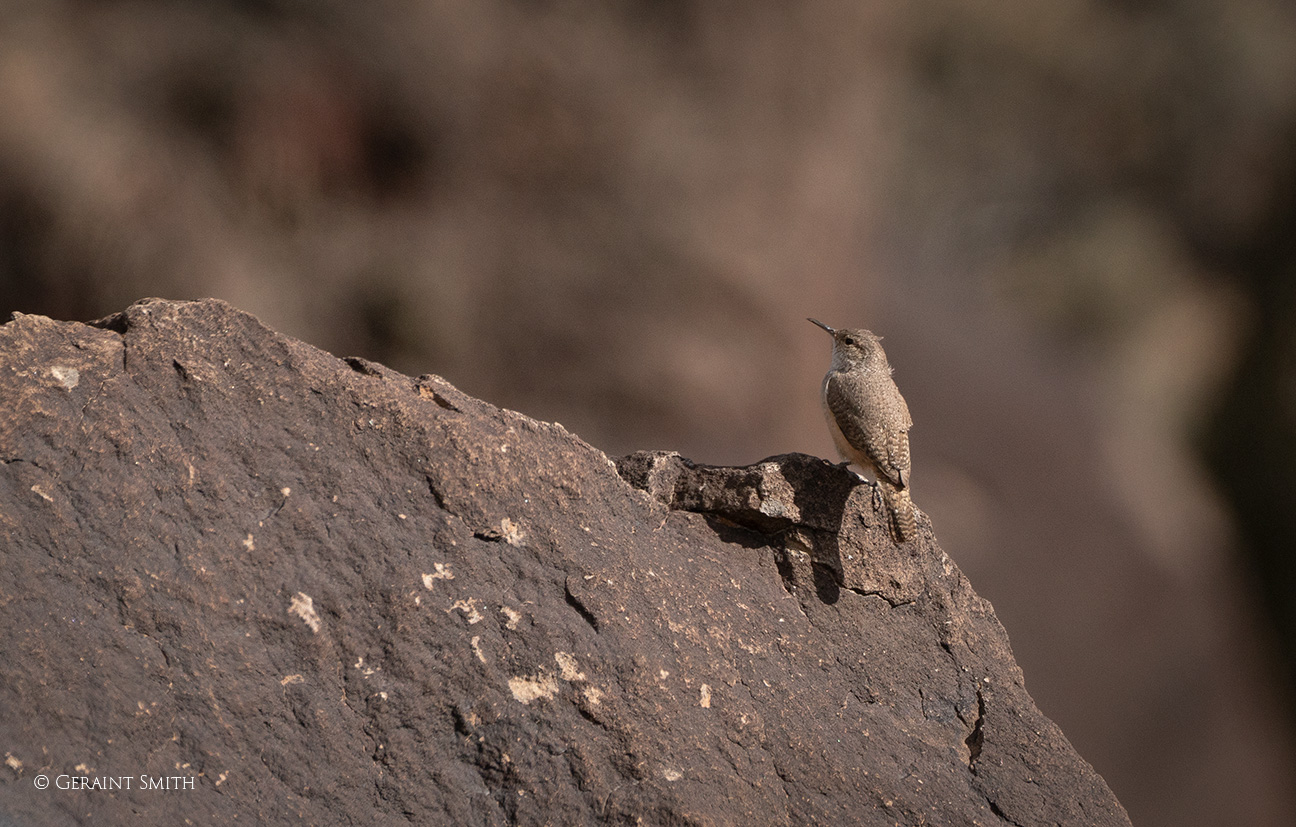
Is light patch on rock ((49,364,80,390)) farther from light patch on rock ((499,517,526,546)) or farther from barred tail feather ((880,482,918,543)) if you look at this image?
barred tail feather ((880,482,918,543))

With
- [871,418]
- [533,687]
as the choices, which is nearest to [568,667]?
[533,687]

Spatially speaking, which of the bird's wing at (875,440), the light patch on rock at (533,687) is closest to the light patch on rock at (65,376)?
the light patch on rock at (533,687)

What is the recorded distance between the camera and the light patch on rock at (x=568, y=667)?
95.5 inches

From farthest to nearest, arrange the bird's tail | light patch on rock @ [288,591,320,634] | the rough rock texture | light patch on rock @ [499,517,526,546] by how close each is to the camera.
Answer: the bird's tail → light patch on rock @ [499,517,526,546] → light patch on rock @ [288,591,320,634] → the rough rock texture

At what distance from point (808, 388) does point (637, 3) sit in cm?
314

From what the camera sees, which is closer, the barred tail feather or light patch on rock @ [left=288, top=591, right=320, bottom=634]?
light patch on rock @ [left=288, top=591, right=320, bottom=634]

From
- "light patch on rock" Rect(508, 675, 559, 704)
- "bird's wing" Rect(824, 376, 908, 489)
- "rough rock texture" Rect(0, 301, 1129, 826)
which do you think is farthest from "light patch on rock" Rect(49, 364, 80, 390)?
"bird's wing" Rect(824, 376, 908, 489)

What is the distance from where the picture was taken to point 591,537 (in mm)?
2734

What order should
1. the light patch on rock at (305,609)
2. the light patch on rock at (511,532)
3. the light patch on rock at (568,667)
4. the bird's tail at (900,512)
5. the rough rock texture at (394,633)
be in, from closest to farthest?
the rough rock texture at (394,633), the light patch on rock at (305,609), the light patch on rock at (568,667), the light patch on rock at (511,532), the bird's tail at (900,512)

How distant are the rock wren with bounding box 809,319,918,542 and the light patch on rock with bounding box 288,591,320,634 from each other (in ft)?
6.36

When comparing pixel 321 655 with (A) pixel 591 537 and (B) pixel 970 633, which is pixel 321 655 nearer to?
(A) pixel 591 537

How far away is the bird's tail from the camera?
10.0ft

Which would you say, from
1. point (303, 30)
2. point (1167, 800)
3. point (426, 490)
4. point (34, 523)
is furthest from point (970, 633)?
point (1167, 800)

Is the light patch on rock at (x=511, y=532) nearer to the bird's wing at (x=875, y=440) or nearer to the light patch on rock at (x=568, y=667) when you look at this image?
the light patch on rock at (x=568, y=667)
